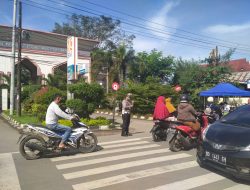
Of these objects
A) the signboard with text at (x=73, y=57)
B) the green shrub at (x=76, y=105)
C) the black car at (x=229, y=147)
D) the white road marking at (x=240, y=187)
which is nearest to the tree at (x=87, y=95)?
the green shrub at (x=76, y=105)

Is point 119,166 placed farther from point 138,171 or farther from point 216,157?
point 216,157

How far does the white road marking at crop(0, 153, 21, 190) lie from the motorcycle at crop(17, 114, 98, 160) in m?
0.50

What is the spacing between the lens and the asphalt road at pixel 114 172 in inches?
269

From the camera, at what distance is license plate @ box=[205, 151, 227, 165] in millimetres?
6855

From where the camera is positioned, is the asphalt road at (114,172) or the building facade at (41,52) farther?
the building facade at (41,52)

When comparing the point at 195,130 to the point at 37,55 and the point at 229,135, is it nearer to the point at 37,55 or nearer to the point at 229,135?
the point at 229,135

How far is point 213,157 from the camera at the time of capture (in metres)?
7.20

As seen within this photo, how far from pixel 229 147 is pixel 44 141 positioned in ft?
16.3

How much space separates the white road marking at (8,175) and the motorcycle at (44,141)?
1.65ft

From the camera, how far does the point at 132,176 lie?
7.46 m

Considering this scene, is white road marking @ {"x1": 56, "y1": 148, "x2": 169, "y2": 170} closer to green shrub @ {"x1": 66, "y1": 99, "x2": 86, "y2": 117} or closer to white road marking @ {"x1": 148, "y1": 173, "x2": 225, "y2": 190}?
white road marking @ {"x1": 148, "y1": 173, "x2": 225, "y2": 190}

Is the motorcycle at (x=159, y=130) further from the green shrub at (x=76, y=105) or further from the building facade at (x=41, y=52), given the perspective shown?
the building facade at (x=41, y=52)

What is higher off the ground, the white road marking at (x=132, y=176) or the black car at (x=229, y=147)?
the black car at (x=229, y=147)

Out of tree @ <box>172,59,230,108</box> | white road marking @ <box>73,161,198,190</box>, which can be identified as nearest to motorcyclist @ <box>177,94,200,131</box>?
white road marking @ <box>73,161,198,190</box>
